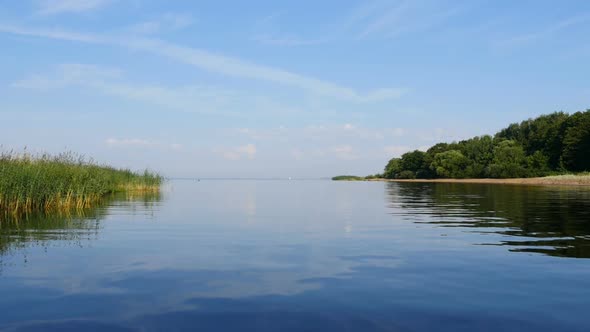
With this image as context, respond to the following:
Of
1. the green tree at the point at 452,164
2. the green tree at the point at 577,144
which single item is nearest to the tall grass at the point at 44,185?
the green tree at the point at 577,144

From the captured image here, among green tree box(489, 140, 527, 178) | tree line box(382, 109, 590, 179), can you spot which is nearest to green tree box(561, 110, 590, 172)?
tree line box(382, 109, 590, 179)

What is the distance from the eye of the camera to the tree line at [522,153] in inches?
4624

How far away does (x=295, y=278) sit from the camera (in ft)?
35.4

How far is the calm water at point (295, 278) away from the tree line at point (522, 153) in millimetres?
112631

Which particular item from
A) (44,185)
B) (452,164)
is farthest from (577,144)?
(44,185)

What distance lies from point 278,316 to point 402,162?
197 m

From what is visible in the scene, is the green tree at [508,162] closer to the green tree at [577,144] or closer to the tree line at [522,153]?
the tree line at [522,153]

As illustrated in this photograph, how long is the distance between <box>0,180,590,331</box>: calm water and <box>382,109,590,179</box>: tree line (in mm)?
112631

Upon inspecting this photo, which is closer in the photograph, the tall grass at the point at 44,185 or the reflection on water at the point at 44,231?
the reflection on water at the point at 44,231

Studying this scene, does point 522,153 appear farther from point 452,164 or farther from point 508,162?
point 452,164

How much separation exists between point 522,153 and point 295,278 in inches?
5598

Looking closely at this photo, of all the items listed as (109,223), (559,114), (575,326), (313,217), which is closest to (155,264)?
(575,326)

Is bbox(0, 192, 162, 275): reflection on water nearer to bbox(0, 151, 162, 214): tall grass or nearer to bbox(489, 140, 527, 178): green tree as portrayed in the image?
bbox(0, 151, 162, 214): tall grass

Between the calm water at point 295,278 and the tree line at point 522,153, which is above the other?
the tree line at point 522,153
